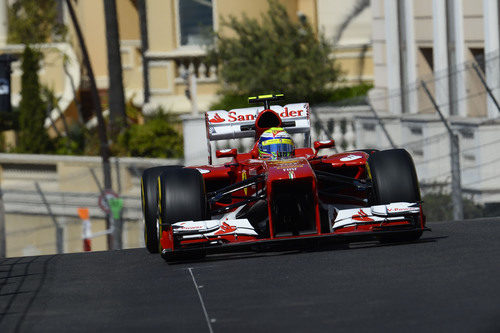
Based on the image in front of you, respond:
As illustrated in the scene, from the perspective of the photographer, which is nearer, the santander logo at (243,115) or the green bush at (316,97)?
the santander logo at (243,115)

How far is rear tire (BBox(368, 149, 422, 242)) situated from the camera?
36.8 feet

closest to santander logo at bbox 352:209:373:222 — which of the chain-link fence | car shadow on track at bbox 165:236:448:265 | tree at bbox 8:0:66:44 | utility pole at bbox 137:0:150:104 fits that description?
car shadow on track at bbox 165:236:448:265

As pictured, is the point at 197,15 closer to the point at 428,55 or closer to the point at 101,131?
the point at 101,131

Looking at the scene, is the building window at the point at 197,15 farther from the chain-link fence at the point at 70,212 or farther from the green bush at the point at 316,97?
the chain-link fence at the point at 70,212

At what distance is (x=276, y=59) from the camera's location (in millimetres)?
27891

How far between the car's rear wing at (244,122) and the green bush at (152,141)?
13.7m

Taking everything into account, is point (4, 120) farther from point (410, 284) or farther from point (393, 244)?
point (410, 284)

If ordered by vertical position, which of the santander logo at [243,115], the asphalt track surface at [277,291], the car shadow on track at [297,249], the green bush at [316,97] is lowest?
the car shadow on track at [297,249]

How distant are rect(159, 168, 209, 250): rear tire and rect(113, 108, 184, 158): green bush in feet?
53.1

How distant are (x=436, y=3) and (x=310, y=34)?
27.4 ft

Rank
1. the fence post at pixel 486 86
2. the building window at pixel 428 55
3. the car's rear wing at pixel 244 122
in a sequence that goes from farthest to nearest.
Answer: the building window at pixel 428 55 → the fence post at pixel 486 86 → the car's rear wing at pixel 244 122

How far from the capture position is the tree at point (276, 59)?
2745 cm

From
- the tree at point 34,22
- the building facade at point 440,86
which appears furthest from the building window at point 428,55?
the tree at point 34,22

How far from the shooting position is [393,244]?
37.8 ft
